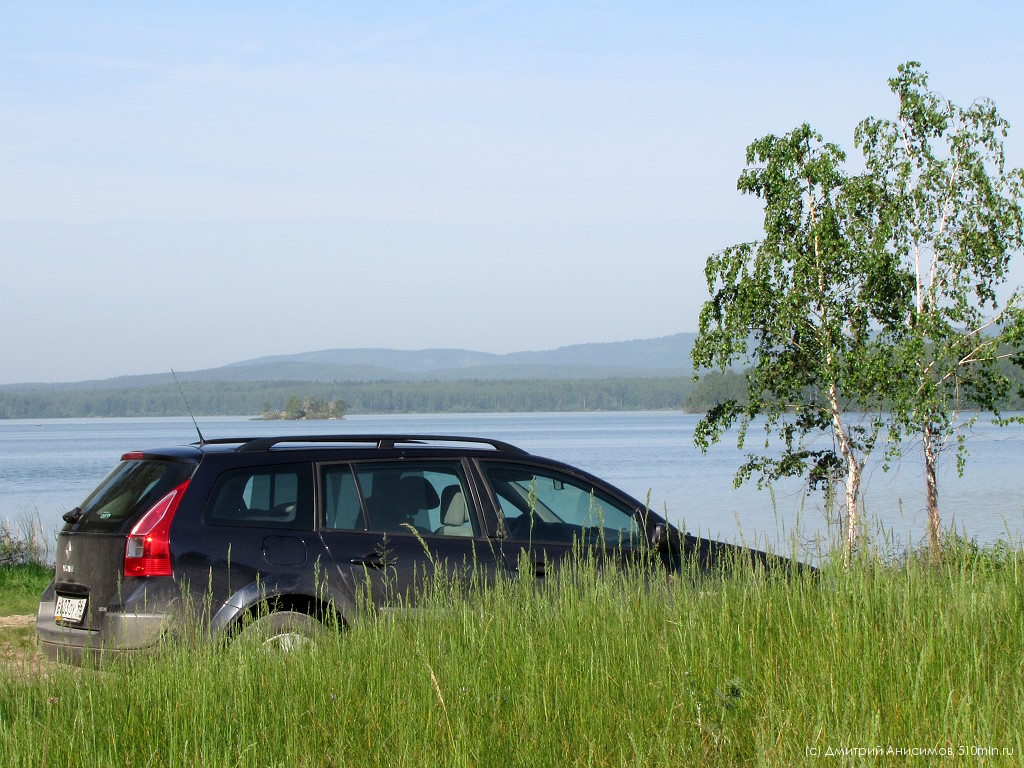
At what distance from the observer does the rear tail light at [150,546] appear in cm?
591

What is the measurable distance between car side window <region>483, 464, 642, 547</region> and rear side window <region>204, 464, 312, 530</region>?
1157 mm

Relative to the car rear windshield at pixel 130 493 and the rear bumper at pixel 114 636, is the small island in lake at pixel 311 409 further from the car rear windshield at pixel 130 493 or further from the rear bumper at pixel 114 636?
the rear bumper at pixel 114 636

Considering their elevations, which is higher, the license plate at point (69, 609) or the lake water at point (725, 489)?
the license plate at point (69, 609)

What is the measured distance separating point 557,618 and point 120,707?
2.00 m

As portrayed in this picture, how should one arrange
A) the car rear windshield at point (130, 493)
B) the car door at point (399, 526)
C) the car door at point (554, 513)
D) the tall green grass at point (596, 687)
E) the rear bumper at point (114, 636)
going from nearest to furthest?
the tall green grass at point (596, 687) < the rear bumper at point (114, 636) < the car rear windshield at point (130, 493) < the car door at point (399, 526) < the car door at point (554, 513)

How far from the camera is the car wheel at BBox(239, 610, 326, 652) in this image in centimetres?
556

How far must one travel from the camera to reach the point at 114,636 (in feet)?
19.1

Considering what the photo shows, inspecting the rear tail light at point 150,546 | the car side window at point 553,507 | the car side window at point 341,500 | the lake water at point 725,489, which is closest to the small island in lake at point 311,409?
the lake water at point 725,489

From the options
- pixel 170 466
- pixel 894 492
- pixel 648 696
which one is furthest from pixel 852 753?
pixel 894 492

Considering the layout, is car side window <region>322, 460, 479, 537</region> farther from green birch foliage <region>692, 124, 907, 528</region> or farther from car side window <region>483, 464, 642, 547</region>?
green birch foliage <region>692, 124, 907, 528</region>

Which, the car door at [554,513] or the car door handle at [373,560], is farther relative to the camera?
the car door at [554,513]

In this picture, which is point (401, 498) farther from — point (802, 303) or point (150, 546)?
point (802, 303)

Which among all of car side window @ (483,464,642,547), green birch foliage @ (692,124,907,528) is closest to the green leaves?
green birch foliage @ (692,124,907,528)

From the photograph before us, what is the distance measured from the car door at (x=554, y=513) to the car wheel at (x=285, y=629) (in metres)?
1.28
